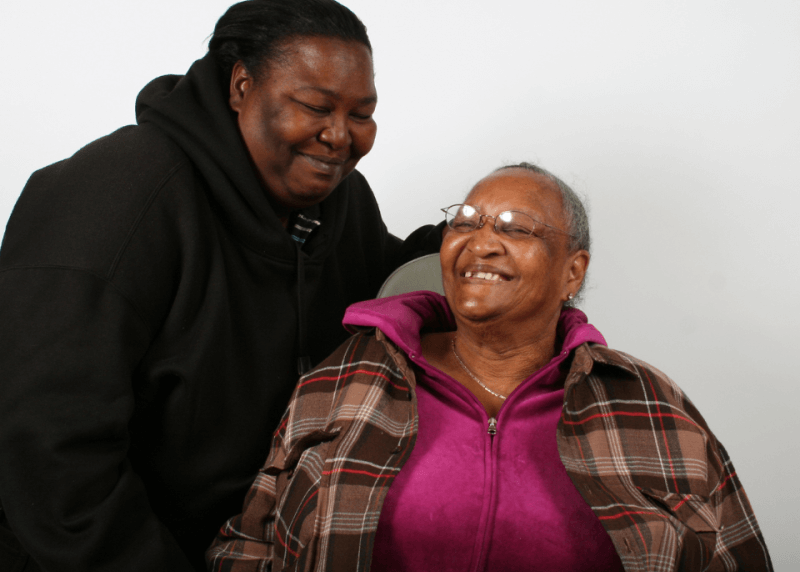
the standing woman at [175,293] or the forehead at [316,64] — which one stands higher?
the forehead at [316,64]

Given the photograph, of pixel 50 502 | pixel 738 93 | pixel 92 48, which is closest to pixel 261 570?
pixel 50 502

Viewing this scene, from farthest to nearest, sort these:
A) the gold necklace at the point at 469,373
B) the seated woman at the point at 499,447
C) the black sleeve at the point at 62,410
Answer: the gold necklace at the point at 469,373 → the seated woman at the point at 499,447 → the black sleeve at the point at 62,410

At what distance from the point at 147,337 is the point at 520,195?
881 millimetres

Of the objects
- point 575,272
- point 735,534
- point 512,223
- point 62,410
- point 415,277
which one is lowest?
point 735,534

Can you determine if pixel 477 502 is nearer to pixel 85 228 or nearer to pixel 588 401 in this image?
pixel 588 401

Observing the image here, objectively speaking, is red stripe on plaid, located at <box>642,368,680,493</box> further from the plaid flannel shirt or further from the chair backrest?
the chair backrest

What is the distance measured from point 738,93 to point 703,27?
10.2 inches

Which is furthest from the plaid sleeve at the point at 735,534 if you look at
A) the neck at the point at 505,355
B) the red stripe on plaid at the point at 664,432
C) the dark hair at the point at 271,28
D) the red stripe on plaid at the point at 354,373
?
the dark hair at the point at 271,28

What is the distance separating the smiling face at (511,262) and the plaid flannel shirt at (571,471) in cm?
17

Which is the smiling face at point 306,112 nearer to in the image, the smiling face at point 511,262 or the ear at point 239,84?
the ear at point 239,84

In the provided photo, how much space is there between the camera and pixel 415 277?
1.91m

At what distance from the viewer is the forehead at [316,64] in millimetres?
1409

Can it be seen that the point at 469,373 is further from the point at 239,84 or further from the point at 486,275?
the point at 239,84

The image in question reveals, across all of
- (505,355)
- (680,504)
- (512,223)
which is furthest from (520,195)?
(680,504)
